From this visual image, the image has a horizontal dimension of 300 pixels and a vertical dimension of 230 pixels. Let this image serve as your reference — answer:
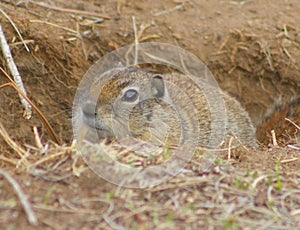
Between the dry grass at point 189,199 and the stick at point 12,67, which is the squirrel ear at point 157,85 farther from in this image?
the dry grass at point 189,199

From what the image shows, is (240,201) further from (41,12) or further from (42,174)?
(41,12)

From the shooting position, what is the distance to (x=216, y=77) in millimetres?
6086

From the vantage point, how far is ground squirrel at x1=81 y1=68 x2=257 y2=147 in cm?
387

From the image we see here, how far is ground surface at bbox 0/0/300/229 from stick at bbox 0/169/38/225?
0.03 meters

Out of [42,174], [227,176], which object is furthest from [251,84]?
[42,174]

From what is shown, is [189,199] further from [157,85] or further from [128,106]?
[157,85]

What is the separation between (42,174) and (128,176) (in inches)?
18.4

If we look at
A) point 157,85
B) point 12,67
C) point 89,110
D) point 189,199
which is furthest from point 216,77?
point 189,199

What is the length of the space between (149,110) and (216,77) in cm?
208

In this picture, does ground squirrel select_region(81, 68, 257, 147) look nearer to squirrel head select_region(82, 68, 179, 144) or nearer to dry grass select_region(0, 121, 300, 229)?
squirrel head select_region(82, 68, 179, 144)

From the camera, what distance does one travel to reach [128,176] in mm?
2855

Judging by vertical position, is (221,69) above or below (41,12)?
below

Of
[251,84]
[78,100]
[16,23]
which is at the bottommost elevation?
[251,84]

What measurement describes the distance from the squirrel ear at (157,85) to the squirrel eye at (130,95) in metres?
0.18
